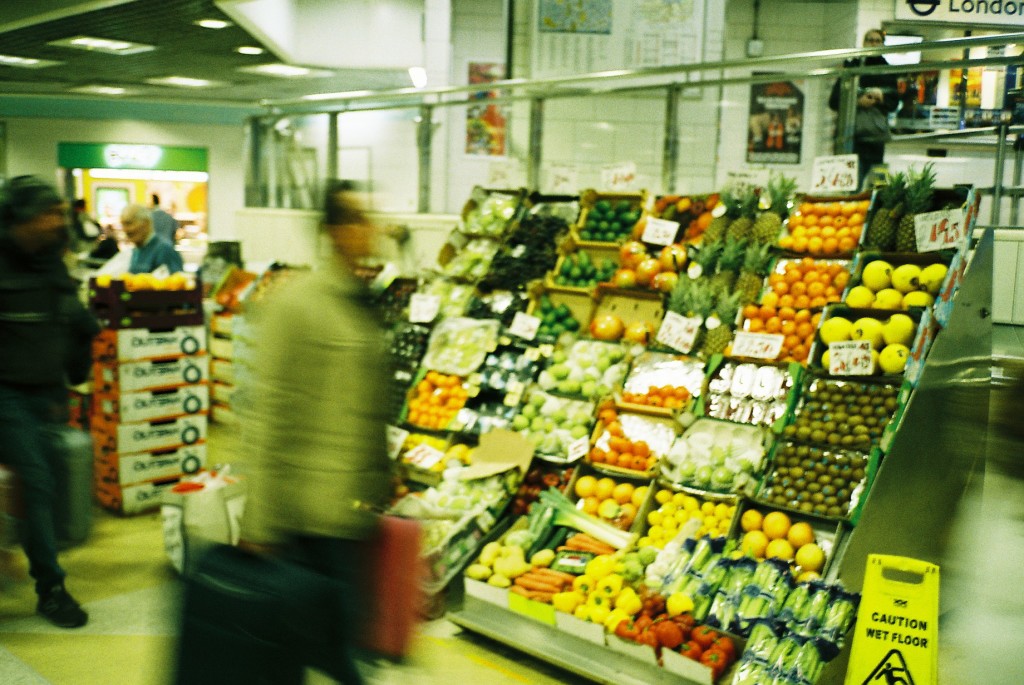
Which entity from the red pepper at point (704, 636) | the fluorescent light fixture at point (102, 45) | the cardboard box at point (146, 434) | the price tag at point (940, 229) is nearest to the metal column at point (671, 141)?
the price tag at point (940, 229)

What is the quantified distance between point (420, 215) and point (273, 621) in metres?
5.38

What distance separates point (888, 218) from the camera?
4621 mm

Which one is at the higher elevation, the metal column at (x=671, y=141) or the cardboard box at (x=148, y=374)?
the metal column at (x=671, y=141)

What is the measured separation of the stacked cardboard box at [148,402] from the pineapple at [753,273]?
3.54 meters

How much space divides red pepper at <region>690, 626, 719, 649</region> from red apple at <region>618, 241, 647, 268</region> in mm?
2487

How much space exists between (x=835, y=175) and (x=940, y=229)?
0.83m

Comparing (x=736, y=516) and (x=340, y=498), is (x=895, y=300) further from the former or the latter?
(x=340, y=498)

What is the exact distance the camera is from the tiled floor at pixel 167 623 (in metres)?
2.08

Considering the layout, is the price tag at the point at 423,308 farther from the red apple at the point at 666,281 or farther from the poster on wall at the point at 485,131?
the poster on wall at the point at 485,131

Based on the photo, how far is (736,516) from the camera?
399cm

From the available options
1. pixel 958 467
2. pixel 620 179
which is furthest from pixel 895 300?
pixel 620 179

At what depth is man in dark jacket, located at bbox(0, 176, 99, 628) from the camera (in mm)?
3727

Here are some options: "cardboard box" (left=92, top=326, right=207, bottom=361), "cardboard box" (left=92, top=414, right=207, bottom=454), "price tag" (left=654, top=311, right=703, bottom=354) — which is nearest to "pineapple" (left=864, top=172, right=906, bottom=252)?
"price tag" (left=654, top=311, right=703, bottom=354)

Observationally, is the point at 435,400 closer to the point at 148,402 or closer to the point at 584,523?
the point at 584,523
